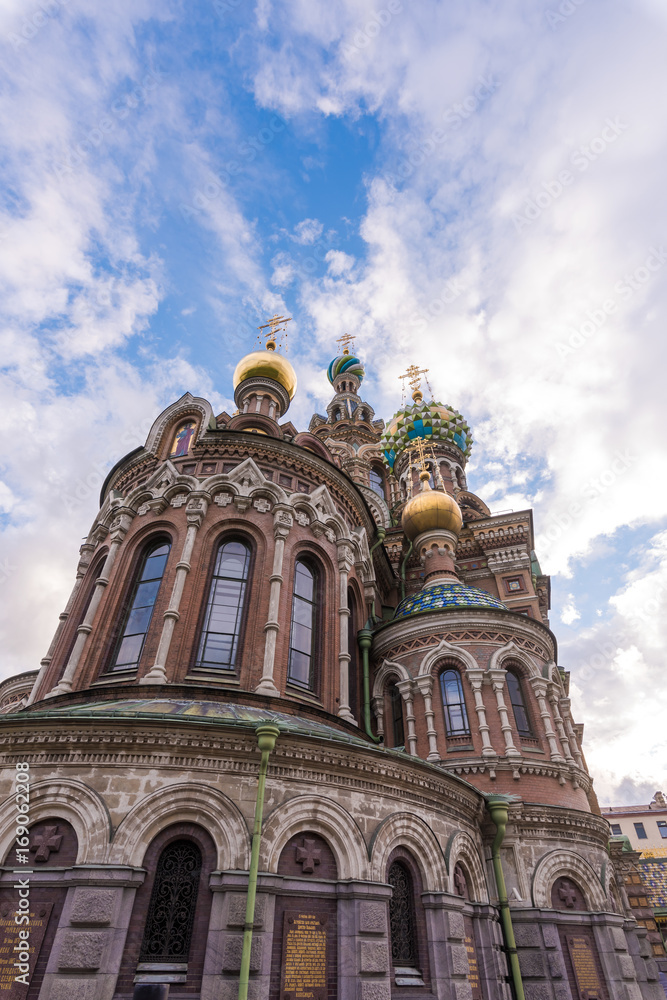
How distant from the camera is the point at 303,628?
12586mm

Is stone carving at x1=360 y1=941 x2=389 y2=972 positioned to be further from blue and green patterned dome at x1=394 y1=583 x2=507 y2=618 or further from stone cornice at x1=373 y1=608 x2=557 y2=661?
blue and green patterned dome at x1=394 y1=583 x2=507 y2=618

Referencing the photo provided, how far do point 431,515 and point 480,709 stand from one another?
26.1ft

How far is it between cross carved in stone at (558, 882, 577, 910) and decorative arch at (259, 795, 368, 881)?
235 inches

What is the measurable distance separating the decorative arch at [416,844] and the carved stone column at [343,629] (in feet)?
9.77

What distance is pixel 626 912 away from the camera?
1394 centimetres

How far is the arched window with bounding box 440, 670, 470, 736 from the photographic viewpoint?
45.1ft

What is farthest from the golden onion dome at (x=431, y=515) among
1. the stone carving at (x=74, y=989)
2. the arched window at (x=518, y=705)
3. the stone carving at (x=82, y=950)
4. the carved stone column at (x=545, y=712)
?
the stone carving at (x=74, y=989)

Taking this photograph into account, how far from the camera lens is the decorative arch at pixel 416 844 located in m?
8.48

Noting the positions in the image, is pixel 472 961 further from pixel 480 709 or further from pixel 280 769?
pixel 480 709

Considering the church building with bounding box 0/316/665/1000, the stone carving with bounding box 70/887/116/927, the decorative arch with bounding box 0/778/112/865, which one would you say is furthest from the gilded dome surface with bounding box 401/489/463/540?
the stone carving with bounding box 70/887/116/927

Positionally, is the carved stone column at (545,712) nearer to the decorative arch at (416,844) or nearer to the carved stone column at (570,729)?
the carved stone column at (570,729)

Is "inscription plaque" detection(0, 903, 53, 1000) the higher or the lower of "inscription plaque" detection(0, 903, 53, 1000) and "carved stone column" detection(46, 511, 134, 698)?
the lower

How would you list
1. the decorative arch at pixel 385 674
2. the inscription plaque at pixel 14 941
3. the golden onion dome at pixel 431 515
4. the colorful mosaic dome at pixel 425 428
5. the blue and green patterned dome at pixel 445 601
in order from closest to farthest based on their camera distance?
1. the inscription plaque at pixel 14 941
2. the decorative arch at pixel 385 674
3. the blue and green patterned dome at pixel 445 601
4. the golden onion dome at pixel 431 515
5. the colorful mosaic dome at pixel 425 428

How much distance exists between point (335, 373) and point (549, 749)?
31448 mm
